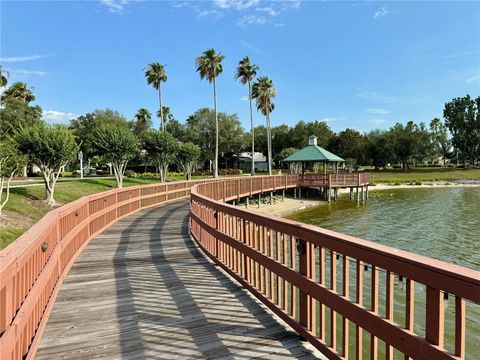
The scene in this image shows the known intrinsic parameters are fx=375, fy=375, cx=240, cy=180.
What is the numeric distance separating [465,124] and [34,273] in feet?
272

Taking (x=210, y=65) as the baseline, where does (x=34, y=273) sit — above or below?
below

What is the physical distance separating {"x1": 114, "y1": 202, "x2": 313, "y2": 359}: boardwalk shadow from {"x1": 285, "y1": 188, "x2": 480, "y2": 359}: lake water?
3.95 m

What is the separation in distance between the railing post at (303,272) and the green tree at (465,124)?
78253 mm

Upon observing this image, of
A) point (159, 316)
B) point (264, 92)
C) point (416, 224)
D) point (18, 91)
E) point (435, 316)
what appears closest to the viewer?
point (435, 316)

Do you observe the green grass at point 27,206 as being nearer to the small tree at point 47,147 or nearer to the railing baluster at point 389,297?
the small tree at point 47,147

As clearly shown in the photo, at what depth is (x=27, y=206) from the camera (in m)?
15.0

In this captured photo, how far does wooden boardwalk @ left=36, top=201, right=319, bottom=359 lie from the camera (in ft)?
10.5

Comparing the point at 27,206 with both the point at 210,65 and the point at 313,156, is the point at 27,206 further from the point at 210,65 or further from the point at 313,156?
the point at 210,65

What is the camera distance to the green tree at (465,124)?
232 ft

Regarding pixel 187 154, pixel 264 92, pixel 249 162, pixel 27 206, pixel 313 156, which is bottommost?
pixel 27 206

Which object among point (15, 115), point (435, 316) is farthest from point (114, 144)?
point (435, 316)

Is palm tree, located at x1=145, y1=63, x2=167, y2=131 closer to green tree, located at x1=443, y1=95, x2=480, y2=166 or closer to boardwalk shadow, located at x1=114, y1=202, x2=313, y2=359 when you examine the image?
boardwalk shadow, located at x1=114, y1=202, x2=313, y2=359

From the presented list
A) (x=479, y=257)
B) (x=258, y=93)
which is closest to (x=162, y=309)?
(x=479, y=257)

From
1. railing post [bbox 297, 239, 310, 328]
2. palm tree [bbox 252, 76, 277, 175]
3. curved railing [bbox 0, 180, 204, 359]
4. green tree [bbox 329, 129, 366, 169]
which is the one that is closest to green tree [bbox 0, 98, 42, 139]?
palm tree [bbox 252, 76, 277, 175]
